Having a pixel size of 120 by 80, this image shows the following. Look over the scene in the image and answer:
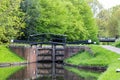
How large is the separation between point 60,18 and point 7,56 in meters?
17.2

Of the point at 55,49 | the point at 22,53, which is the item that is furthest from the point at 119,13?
the point at 22,53

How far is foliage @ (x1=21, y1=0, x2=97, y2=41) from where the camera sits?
58.7 metres

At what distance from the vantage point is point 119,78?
19531 mm

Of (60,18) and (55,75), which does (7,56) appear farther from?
(60,18)

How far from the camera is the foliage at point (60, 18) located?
58.7 metres

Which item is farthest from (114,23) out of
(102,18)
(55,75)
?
(55,75)

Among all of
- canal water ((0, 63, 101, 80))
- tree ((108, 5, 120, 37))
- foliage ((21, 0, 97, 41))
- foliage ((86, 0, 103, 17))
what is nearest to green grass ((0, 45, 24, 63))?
foliage ((21, 0, 97, 41))

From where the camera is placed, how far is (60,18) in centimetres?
6266

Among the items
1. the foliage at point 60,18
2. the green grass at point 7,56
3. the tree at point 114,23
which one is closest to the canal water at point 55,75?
the green grass at point 7,56

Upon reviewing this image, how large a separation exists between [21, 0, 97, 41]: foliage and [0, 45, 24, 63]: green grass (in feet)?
18.9

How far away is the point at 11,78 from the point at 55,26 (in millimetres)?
33165

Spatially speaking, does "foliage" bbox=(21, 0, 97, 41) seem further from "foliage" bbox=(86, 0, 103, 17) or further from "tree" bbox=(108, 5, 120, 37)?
"foliage" bbox=(86, 0, 103, 17)

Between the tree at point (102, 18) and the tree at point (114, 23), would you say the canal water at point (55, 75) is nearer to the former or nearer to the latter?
the tree at point (114, 23)

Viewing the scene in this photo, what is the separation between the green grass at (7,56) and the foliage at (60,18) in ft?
18.9
